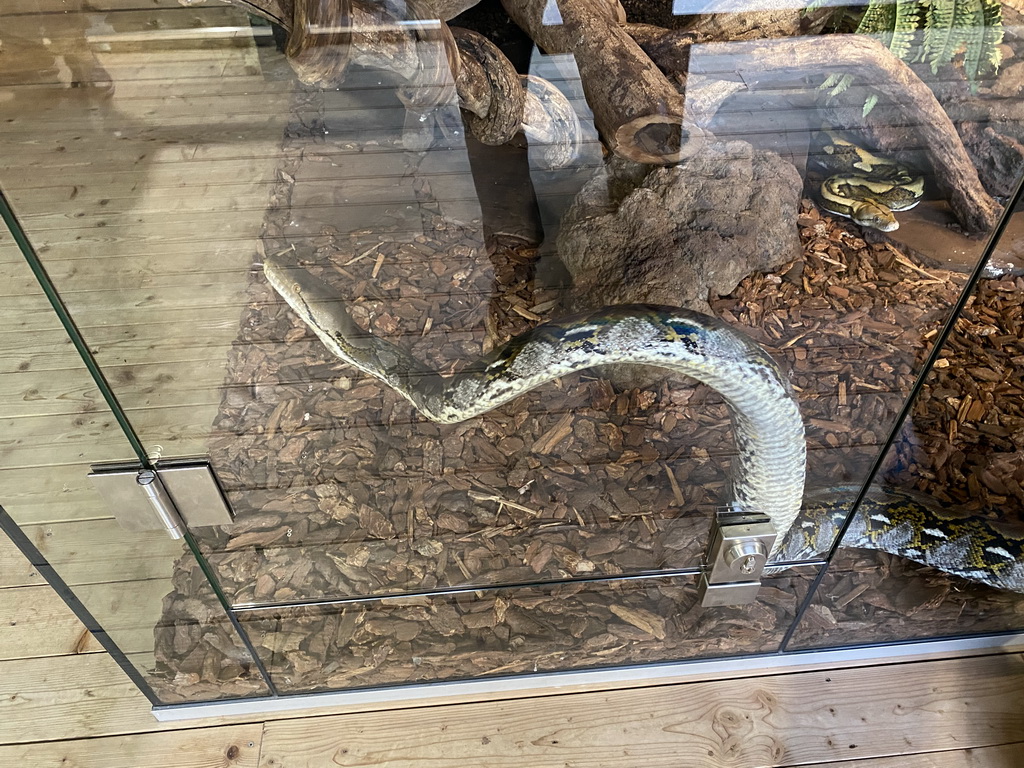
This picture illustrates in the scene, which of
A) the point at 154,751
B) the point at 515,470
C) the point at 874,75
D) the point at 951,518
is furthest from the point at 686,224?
the point at 154,751

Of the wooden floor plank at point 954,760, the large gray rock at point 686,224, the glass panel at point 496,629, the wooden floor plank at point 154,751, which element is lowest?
the wooden floor plank at point 954,760

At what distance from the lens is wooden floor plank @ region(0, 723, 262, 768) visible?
124 centimetres

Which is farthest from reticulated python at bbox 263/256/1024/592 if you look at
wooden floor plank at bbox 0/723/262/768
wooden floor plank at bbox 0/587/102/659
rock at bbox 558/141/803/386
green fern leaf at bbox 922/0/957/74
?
wooden floor plank at bbox 0/587/102/659

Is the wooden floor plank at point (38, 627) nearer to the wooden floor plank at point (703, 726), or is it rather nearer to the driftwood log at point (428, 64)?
the wooden floor plank at point (703, 726)

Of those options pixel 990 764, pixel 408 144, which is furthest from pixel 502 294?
pixel 990 764

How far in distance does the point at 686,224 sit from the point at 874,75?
14.2 inches

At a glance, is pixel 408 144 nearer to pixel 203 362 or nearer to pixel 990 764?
pixel 203 362

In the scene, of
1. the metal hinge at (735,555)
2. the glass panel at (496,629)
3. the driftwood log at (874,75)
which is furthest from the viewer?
the glass panel at (496,629)

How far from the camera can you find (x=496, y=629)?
1.26 m

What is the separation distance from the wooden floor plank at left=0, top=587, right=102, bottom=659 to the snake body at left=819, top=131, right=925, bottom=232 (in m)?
1.51

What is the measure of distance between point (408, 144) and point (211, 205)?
0.30m

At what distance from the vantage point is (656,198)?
1.14 metres

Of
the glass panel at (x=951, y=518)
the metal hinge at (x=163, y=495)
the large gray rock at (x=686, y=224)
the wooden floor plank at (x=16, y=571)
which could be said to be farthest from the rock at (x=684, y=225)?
the wooden floor plank at (x=16, y=571)

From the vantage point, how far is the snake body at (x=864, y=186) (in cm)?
109
